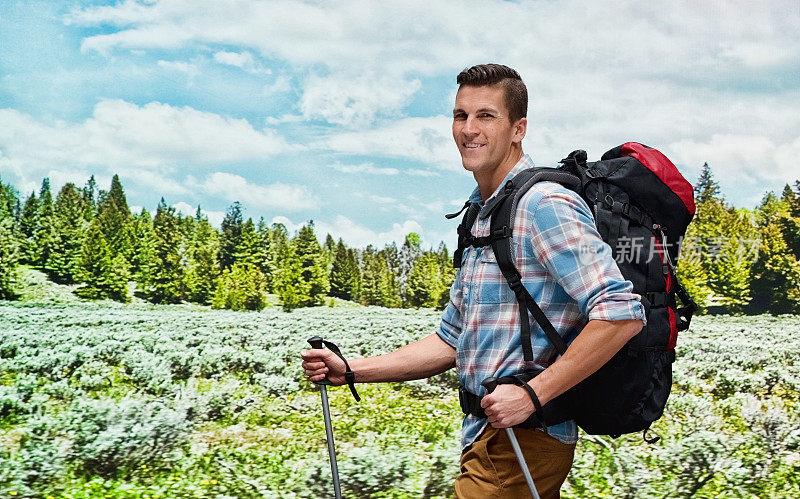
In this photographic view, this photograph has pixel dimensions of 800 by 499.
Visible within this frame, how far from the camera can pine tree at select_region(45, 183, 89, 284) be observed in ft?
37.4

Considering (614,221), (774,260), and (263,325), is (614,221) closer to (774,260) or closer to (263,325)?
(263,325)

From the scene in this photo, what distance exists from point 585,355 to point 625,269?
1.07 feet

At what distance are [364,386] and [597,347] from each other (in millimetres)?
6235

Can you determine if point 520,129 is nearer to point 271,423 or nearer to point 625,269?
point 625,269

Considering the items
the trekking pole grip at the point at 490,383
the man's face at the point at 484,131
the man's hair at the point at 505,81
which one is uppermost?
the man's hair at the point at 505,81

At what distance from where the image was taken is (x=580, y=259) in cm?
192

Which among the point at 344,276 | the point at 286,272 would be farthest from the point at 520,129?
the point at 344,276

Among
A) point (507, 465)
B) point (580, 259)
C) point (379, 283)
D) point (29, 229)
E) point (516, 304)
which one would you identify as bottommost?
point (507, 465)

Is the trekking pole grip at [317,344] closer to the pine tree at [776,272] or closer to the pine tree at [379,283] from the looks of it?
the pine tree at [379,283]

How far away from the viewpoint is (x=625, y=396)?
2.10m

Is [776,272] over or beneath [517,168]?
over

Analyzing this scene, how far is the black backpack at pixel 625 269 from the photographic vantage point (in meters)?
2.06

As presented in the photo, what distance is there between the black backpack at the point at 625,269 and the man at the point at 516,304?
4cm

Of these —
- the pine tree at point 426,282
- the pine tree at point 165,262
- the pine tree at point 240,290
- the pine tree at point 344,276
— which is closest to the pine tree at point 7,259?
the pine tree at point 165,262
